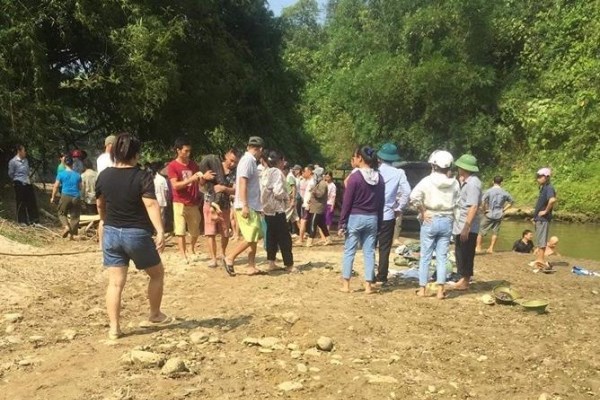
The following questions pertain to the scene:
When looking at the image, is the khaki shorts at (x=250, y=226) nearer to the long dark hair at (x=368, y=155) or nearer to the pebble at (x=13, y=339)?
the long dark hair at (x=368, y=155)

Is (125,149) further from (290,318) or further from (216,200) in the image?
(216,200)

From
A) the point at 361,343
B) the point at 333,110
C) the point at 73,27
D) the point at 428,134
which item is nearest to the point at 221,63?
the point at 73,27

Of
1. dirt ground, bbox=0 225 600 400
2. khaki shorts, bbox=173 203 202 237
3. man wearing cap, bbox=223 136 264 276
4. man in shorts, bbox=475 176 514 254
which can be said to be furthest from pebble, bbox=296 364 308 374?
man in shorts, bbox=475 176 514 254

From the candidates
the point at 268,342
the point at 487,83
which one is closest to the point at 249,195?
the point at 268,342

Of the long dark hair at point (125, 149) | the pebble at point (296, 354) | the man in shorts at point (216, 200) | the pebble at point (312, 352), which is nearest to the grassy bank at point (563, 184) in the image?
the man in shorts at point (216, 200)

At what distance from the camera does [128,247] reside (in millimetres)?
5043

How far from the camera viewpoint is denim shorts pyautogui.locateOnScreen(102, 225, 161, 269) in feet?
16.6

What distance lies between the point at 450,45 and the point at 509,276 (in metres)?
25.1

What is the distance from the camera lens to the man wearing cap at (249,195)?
736 cm

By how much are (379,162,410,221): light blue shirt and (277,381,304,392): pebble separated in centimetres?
368

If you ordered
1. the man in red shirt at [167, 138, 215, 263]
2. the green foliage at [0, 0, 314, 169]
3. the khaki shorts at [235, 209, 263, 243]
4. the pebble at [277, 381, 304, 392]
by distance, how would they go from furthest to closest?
the green foliage at [0, 0, 314, 169] → the man in red shirt at [167, 138, 215, 263] → the khaki shorts at [235, 209, 263, 243] → the pebble at [277, 381, 304, 392]

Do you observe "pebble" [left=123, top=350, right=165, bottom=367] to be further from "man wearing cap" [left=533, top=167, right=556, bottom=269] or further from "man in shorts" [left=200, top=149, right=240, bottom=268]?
"man wearing cap" [left=533, top=167, right=556, bottom=269]

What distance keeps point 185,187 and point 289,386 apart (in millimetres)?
4382

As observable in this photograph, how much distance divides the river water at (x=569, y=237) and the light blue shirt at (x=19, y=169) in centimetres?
1033
